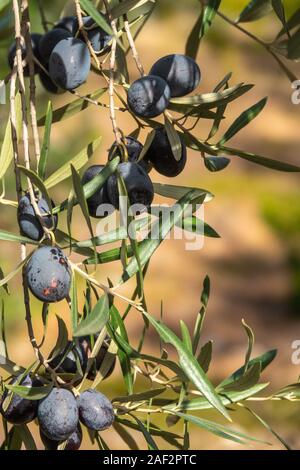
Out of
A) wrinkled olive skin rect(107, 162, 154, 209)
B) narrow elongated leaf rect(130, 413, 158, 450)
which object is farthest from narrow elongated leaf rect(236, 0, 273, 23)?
narrow elongated leaf rect(130, 413, 158, 450)

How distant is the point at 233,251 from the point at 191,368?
3.01 meters

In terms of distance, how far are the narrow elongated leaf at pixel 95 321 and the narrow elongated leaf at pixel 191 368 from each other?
35 millimetres

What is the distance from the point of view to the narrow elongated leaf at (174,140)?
1.98 feet

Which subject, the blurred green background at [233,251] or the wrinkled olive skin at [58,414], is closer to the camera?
the wrinkled olive skin at [58,414]

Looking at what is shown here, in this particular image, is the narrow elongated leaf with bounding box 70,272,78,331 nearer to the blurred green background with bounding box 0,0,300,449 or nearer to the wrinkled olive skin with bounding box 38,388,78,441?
the wrinkled olive skin with bounding box 38,388,78,441

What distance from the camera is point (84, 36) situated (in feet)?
2.14

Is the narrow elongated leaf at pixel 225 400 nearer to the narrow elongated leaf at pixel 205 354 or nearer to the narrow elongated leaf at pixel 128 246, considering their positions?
the narrow elongated leaf at pixel 205 354

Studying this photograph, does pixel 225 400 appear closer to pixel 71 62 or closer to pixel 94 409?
pixel 94 409

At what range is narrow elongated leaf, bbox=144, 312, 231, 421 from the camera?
571 millimetres

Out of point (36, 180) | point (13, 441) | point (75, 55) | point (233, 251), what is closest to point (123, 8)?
point (75, 55)

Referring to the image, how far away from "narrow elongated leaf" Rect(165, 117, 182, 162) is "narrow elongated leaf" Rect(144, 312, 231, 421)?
12 cm

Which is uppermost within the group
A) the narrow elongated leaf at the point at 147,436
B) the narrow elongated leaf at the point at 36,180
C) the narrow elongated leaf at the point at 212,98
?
the narrow elongated leaf at the point at 212,98

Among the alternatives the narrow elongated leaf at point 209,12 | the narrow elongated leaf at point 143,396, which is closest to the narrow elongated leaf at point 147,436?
the narrow elongated leaf at point 143,396

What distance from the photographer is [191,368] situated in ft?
1.91
